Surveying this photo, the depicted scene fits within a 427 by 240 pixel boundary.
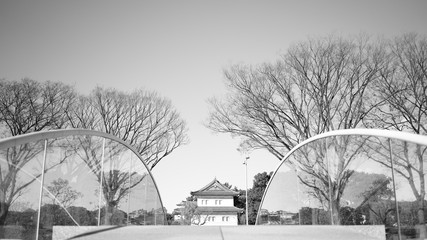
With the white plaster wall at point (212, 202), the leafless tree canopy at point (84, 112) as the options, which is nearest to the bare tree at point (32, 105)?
the leafless tree canopy at point (84, 112)

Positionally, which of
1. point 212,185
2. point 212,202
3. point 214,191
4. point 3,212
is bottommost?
point 212,202

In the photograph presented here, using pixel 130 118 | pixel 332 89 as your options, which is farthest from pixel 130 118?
pixel 332 89

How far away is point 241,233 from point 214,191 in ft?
135

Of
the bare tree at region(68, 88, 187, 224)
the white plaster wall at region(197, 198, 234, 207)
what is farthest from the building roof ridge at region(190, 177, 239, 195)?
the bare tree at region(68, 88, 187, 224)

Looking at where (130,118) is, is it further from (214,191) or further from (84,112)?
(214,191)

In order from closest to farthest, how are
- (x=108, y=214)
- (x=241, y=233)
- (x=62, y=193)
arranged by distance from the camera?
(x=241, y=233) < (x=62, y=193) < (x=108, y=214)

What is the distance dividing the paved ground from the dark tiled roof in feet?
133

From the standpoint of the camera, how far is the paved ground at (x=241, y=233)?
12.2 ft

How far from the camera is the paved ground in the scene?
3.73 meters

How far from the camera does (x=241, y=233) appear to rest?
13.3ft

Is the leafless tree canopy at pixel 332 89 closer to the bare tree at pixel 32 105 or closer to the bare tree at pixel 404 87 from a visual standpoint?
the bare tree at pixel 404 87

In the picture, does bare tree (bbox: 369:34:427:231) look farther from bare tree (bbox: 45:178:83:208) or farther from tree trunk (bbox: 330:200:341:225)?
bare tree (bbox: 45:178:83:208)

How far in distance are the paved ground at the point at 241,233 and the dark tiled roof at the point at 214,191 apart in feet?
133

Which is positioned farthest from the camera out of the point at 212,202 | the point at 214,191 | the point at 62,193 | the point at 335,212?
the point at 214,191
